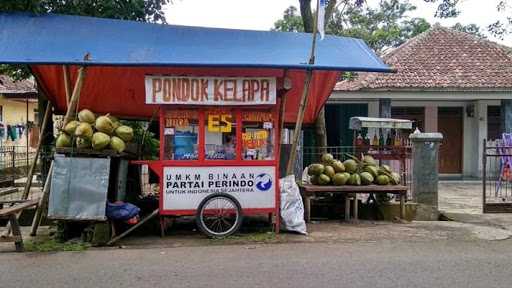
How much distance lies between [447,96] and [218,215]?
11.9m

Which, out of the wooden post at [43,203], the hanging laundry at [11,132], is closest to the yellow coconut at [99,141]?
the wooden post at [43,203]

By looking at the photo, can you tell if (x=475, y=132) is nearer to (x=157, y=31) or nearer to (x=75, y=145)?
(x=157, y=31)

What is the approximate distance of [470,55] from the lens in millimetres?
→ 19891

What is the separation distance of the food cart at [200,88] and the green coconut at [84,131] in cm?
43

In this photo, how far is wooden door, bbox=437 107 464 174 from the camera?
64.2 ft

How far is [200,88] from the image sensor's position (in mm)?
8336

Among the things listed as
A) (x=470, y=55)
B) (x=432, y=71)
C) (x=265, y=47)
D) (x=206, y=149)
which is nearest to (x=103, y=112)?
(x=206, y=149)

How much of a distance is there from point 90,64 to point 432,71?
544 inches

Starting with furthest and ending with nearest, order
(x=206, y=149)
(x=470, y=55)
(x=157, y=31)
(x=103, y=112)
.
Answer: (x=470, y=55) < (x=103, y=112) < (x=157, y=31) < (x=206, y=149)

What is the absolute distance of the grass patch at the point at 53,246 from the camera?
7586 mm

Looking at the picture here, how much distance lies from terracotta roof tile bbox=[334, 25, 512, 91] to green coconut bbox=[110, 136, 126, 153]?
430 inches

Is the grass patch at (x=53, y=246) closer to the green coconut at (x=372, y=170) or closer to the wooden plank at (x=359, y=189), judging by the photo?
the wooden plank at (x=359, y=189)

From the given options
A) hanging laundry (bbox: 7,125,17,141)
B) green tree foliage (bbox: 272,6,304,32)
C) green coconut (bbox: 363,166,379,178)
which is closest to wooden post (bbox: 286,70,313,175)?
green coconut (bbox: 363,166,379,178)

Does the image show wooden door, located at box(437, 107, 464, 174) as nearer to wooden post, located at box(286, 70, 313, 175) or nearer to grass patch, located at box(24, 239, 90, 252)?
wooden post, located at box(286, 70, 313, 175)
